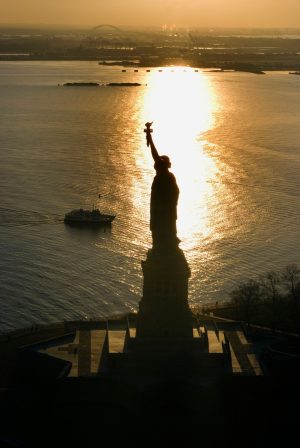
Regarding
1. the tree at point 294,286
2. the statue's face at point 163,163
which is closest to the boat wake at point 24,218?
the tree at point 294,286

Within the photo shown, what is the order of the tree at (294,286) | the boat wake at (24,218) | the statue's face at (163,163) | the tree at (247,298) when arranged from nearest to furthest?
1. the statue's face at (163,163)
2. the tree at (294,286)
3. the tree at (247,298)
4. the boat wake at (24,218)

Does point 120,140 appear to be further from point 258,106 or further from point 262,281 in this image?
point 262,281

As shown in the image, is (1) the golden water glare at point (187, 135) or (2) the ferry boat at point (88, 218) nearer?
(2) the ferry boat at point (88, 218)

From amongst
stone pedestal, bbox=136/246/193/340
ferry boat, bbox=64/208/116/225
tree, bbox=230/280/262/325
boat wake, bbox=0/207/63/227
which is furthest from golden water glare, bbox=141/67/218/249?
stone pedestal, bbox=136/246/193/340

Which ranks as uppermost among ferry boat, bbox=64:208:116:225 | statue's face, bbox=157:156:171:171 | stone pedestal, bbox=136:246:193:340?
ferry boat, bbox=64:208:116:225

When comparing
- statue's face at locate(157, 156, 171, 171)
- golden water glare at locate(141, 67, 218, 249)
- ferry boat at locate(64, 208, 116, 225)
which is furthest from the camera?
golden water glare at locate(141, 67, 218, 249)

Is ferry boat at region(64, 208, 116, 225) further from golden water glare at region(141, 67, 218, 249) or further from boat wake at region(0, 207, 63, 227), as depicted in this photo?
golden water glare at region(141, 67, 218, 249)

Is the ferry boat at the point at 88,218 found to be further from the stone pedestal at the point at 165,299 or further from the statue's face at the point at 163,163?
the statue's face at the point at 163,163

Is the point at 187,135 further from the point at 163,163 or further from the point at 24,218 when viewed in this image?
the point at 163,163
